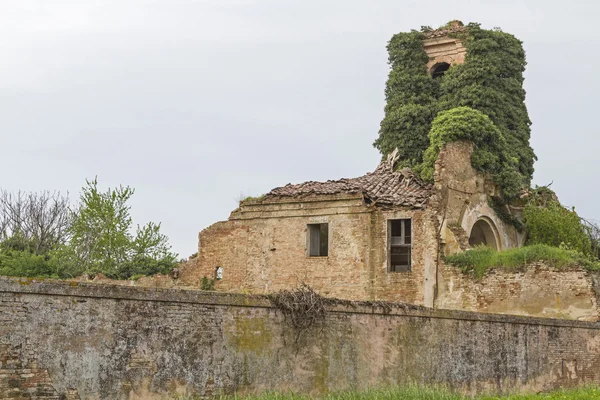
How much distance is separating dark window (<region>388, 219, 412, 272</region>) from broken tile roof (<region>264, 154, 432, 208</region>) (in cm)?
60

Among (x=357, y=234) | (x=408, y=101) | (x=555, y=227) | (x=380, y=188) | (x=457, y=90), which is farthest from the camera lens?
(x=408, y=101)

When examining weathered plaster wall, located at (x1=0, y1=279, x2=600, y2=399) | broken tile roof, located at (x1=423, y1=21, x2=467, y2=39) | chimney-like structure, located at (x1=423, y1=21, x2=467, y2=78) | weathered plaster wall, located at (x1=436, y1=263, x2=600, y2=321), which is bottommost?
weathered plaster wall, located at (x1=0, y1=279, x2=600, y2=399)

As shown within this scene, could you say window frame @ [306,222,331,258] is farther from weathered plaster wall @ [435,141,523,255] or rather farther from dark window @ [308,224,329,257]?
weathered plaster wall @ [435,141,523,255]

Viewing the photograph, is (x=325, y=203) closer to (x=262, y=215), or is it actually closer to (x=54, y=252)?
(x=262, y=215)

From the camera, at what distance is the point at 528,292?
2316 cm

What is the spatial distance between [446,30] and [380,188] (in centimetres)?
918

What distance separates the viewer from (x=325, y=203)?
1027 inches

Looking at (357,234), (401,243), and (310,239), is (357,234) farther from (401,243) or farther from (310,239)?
(310,239)

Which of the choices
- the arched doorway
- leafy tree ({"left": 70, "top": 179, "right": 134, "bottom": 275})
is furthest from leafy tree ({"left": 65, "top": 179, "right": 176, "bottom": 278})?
the arched doorway

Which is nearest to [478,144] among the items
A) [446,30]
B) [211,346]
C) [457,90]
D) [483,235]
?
[483,235]

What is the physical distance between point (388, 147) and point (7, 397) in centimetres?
2206

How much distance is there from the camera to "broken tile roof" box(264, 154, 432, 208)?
25.4 metres

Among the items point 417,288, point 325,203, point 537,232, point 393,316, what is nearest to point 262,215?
Result: point 325,203

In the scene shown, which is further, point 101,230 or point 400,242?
point 101,230
